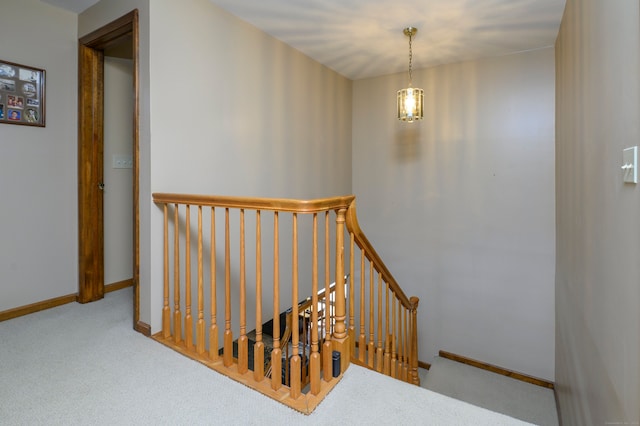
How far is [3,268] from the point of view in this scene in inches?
91.1

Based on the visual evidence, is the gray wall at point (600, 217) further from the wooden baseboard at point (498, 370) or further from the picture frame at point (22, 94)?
the picture frame at point (22, 94)

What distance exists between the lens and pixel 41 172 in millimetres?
2457

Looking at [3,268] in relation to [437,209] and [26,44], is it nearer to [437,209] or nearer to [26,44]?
[26,44]

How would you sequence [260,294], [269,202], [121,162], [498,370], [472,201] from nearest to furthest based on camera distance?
[269,202]
[260,294]
[121,162]
[498,370]
[472,201]

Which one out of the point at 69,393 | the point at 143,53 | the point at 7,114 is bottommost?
the point at 69,393

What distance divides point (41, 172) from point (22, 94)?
0.54 m

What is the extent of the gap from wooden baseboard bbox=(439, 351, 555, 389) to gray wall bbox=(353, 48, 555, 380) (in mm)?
54

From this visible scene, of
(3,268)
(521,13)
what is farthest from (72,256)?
(521,13)

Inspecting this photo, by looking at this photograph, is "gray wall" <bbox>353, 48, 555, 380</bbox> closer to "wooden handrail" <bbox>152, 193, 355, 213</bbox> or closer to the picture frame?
"wooden handrail" <bbox>152, 193, 355, 213</bbox>

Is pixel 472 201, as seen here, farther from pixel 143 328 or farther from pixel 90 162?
pixel 90 162

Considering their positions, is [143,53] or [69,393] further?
[143,53]

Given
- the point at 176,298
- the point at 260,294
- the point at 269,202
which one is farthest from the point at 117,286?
the point at 269,202

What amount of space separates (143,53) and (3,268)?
175 centimetres

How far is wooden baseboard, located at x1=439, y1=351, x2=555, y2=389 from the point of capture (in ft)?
11.2
